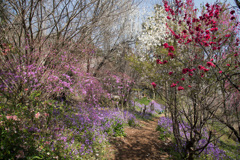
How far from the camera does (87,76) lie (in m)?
7.02

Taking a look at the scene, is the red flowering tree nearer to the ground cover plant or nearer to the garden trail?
the ground cover plant

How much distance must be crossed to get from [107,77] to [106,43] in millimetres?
2146

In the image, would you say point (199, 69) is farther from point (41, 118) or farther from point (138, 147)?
point (41, 118)

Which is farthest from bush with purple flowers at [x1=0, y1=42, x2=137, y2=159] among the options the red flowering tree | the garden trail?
the red flowering tree

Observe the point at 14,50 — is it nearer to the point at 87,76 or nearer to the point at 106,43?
the point at 87,76

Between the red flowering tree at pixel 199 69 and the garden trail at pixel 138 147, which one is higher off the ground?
the red flowering tree at pixel 199 69

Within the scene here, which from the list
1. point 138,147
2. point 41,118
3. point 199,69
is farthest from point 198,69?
point 41,118

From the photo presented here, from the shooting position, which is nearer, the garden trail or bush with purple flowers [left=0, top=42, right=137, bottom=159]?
bush with purple flowers [left=0, top=42, right=137, bottom=159]

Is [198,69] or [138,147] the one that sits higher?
[198,69]

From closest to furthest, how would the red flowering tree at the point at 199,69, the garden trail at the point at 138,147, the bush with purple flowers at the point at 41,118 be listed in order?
the bush with purple flowers at the point at 41,118
the red flowering tree at the point at 199,69
the garden trail at the point at 138,147

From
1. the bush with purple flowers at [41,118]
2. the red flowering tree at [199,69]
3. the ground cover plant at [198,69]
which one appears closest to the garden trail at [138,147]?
the bush with purple flowers at [41,118]

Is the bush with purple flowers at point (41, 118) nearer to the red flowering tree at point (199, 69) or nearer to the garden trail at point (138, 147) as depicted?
the garden trail at point (138, 147)

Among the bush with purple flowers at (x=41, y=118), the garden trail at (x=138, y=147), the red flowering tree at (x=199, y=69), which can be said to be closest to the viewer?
the bush with purple flowers at (x=41, y=118)

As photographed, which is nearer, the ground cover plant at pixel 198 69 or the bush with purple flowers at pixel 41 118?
the bush with purple flowers at pixel 41 118
